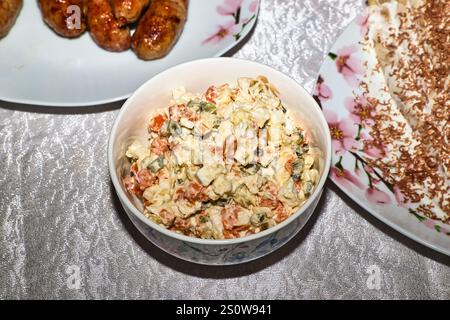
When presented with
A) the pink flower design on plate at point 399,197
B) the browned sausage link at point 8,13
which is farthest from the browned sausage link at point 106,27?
the pink flower design on plate at point 399,197

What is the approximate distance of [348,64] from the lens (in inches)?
56.1

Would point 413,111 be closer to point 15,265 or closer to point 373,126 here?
point 373,126

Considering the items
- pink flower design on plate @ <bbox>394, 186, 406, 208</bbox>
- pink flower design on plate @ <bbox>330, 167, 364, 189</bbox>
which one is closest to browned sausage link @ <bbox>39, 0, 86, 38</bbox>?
pink flower design on plate @ <bbox>330, 167, 364, 189</bbox>

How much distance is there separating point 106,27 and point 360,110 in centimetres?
66

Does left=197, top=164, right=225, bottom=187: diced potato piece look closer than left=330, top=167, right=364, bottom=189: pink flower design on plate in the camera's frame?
Yes

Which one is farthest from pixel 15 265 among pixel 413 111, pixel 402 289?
pixel 413 111

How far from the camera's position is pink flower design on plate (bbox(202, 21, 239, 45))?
151 centimetres

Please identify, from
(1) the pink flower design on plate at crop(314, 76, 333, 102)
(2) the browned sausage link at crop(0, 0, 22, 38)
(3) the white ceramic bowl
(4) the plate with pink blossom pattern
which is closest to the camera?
(3) the white ceramic bowl

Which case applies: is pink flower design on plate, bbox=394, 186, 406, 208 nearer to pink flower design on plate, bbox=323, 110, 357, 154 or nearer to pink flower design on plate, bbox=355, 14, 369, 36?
pink flower design on plate, bbox=323, 110, 357, 154

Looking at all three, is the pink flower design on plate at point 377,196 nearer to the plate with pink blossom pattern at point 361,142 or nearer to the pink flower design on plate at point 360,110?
the plate with pink blossom pattern at point 361,142

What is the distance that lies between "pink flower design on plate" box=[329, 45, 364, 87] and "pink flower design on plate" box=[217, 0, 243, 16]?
0.97ft

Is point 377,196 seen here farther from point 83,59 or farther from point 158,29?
point 83,59

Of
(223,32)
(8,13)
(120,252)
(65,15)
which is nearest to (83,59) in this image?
(65,15)

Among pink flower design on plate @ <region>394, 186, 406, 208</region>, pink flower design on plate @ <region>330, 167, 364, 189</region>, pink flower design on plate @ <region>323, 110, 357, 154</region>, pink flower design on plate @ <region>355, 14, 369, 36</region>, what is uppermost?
pink flower design on plate @ <region>355, 14, 369, 36</region>
